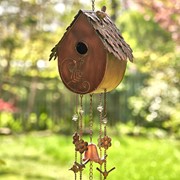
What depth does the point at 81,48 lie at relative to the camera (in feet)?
9.11

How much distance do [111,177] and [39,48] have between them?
318 centimetres

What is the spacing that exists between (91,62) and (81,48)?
A: 0.50 feet

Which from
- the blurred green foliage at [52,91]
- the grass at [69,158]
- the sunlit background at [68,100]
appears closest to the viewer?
the grass at [69,158]

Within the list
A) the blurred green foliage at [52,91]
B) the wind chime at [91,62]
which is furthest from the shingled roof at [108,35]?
the blurred green foliage at [52,91]

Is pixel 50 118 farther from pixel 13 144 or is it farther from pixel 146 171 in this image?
pixel 146 171

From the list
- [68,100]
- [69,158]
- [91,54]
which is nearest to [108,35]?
[91,54]

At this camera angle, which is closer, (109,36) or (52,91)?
(109,36)

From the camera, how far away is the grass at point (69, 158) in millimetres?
6586

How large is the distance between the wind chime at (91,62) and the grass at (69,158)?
365cm

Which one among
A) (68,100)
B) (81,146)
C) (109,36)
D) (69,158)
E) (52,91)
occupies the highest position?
(109,36)

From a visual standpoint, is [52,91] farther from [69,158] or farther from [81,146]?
[81,146]

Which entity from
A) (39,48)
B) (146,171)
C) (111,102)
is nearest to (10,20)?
(39,48)

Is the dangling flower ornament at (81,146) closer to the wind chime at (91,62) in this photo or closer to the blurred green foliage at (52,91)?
the wind chime at (91,62)

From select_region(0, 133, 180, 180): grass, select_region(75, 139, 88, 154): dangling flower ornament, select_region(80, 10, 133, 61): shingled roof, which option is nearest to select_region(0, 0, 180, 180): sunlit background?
select_region(0, 133, 180, 180): grass
